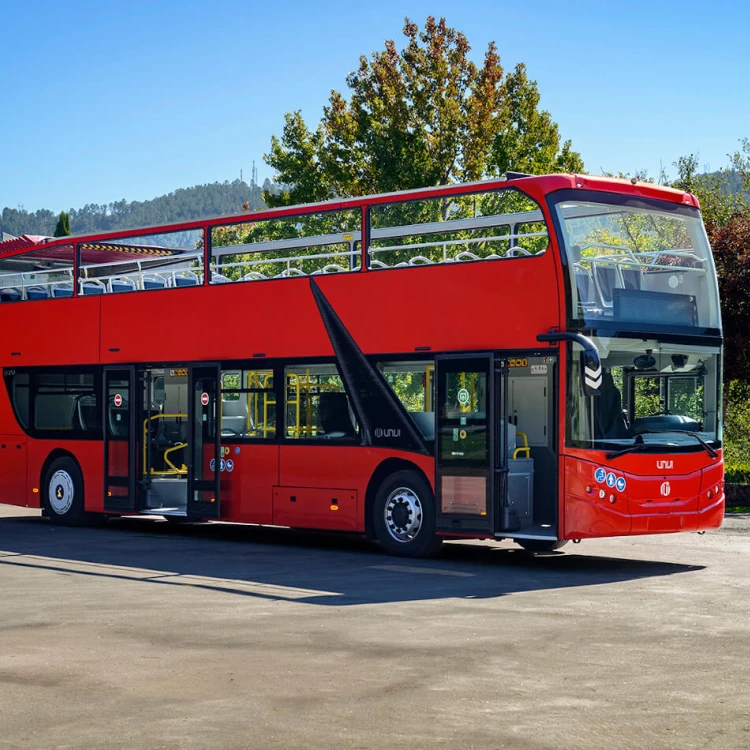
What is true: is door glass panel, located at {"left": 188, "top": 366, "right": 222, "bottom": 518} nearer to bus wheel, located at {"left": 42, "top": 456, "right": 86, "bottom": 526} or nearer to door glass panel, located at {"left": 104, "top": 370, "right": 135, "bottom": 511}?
door glass panel, located at {"left": 104, "top": 370, "right": 135, "bottom": 511}

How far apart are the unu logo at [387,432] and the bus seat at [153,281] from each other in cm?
498

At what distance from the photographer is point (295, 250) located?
17922 mm

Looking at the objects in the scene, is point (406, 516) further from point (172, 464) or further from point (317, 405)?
point (172, 464)

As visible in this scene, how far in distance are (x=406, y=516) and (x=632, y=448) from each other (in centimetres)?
297

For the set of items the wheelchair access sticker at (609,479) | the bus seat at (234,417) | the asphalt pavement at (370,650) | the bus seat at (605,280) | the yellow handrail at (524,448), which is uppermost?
the bus seat at (605,280)

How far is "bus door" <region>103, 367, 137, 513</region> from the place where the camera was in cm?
1977

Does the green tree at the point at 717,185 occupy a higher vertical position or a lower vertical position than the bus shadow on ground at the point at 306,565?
higher

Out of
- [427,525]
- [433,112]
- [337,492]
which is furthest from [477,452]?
[433,112]

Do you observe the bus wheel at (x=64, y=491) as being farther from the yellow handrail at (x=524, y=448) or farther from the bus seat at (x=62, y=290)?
the yellow handrail at (x=524, y=448)

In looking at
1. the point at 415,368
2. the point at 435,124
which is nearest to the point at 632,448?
the point at 415,368

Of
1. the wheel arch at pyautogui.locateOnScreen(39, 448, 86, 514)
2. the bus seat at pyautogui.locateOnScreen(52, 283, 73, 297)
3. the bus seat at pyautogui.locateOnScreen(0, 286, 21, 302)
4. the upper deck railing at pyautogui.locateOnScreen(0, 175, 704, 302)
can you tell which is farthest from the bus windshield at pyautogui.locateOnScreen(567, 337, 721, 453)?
the bus seat at pyautogui.locateOnScreen(0, 286, 21, 302)

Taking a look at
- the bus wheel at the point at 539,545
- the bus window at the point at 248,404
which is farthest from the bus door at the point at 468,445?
the bus window at the point at 248,404

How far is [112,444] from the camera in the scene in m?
20.1

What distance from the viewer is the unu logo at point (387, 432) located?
16141 millimetres
